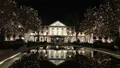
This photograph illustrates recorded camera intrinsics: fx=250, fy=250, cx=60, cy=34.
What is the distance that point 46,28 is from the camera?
162 metres

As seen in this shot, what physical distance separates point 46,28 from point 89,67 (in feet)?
474

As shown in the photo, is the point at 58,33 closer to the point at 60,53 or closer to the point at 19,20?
the point at 19,20

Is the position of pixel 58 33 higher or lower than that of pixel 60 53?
higher

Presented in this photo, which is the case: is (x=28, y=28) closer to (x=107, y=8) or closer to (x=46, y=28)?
(x=107, y=8)

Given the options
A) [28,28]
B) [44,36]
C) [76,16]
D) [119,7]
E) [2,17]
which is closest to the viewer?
[2,17]

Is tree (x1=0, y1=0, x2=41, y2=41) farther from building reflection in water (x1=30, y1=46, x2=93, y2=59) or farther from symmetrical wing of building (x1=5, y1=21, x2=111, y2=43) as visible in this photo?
symmetrical wing of building (x1=5, y1=21, x2=111, y2=43)

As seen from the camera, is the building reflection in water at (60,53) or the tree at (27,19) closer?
the building reflection in water at (60,53)

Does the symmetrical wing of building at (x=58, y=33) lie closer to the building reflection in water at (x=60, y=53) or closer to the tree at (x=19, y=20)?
the tree at (x=19, y=20)

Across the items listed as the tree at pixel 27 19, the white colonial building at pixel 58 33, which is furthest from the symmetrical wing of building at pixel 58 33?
the tree at pixel 27 19

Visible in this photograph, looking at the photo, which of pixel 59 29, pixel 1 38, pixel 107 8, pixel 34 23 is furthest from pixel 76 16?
pixel 1 38

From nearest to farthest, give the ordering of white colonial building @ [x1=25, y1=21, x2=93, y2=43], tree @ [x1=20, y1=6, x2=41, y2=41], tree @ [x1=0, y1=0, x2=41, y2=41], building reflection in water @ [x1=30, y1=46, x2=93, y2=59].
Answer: building reflection in water @ [x1=30, y1=46, x2=93, y2=59] < tree @ [x1=0, y1=0, x2=41, y2=41] < tree @ [x1=20, y1=6, x2=41, y2=41] < white colonial building @ [x1=25, y1=21, x2=93, y2=43]

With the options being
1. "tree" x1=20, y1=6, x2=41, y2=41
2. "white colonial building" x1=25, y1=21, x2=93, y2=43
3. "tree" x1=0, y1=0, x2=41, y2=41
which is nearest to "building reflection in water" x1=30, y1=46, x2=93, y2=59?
"tree" x1=0, y1=0, x2=41, y2=41

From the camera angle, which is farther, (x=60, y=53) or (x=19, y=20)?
(x=19, y=20)

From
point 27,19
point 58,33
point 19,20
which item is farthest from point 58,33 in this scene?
point 19,20
